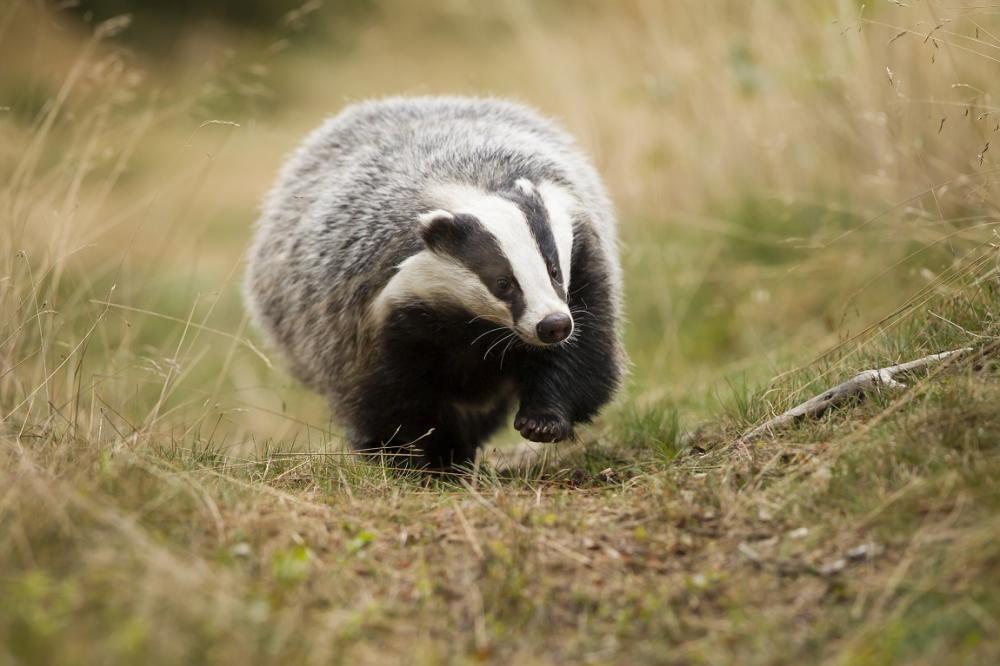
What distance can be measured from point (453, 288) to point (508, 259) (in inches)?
11.7

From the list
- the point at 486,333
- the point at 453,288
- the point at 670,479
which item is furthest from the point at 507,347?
the point at 670,479

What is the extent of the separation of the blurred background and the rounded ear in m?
0.78

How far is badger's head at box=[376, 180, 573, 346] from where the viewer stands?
3709mm

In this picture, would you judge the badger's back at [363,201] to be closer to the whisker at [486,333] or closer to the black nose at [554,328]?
the whisker at [486,333]

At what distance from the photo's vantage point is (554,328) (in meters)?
3.65

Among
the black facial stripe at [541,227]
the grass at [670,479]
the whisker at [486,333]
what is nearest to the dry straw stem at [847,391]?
the grass at [670,479]

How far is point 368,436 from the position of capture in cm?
445

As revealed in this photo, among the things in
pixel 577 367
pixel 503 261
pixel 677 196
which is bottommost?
pixel 677 196

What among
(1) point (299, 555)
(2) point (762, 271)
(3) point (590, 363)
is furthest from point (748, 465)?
(2) point (762, 271)

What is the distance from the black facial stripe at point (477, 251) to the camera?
148 inches

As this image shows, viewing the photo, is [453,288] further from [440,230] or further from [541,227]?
[541,227]

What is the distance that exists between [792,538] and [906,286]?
3.17 metres

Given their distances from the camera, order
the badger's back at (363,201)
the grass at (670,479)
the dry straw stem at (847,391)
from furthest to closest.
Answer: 1. the badger's back at (363,201)
2. the dry straw stem at (847,391)
3. the grass at (670,479)

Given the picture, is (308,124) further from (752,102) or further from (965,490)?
(965,490)
